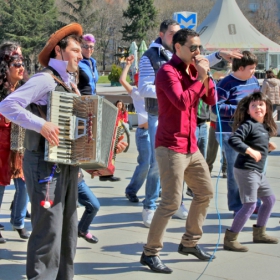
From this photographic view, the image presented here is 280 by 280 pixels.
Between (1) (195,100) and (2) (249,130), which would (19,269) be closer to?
(1) (195,100)

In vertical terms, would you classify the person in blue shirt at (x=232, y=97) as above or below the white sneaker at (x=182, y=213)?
above

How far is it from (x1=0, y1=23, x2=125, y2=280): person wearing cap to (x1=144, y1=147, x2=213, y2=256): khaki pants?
35.2 inches

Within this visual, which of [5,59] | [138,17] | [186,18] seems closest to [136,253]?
[5,59]

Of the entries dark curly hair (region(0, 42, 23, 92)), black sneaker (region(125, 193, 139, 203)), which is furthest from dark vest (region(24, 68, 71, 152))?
black sneaker (region(125, 193, 139, 203))

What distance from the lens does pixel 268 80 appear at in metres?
14.4

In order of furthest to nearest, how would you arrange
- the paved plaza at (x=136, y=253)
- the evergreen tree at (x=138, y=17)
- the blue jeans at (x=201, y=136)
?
the evergreen tree at (x=138, y=17) → the blue jeans at (x=201, y=136) → the paved plaza at (x=136, y=253)

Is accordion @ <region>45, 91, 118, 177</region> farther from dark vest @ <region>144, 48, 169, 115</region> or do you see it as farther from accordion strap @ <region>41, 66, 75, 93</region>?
dark vest @ <region>144, 48, 169, 115</region>

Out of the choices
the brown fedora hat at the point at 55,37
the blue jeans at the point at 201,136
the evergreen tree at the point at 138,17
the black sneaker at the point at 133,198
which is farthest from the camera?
the evergreen tree at the point at 138,17

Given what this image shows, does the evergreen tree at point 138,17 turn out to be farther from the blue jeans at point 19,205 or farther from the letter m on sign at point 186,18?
the blue jeans at point 19,205

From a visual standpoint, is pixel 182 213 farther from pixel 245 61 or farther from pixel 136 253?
pixel 245 61

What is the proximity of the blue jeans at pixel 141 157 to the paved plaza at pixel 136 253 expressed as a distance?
291mm

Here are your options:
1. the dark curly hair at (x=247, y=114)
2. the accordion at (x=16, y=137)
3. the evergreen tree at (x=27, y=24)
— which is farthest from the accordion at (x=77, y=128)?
the evergreen tree at (x=27, y=24)

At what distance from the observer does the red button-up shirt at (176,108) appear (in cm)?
482

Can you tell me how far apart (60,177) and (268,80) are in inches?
430
